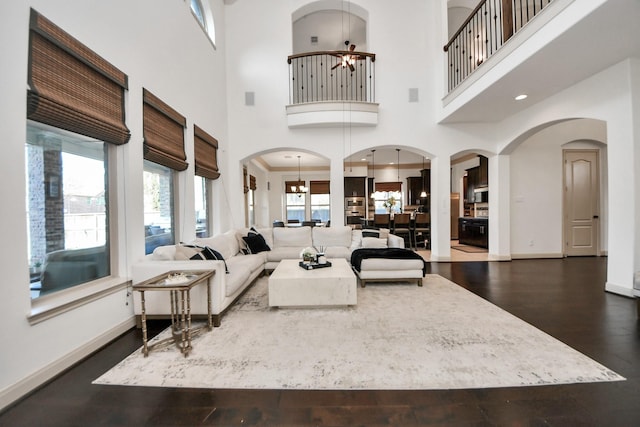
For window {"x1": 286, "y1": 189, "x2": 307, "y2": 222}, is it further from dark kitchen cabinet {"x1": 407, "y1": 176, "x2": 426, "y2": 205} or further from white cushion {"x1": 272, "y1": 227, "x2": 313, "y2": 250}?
white cushion {"x1": 272, "y1": 227, "x2": 313, "y2": 250}

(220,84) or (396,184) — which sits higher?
(220,84)

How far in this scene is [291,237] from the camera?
230 inches

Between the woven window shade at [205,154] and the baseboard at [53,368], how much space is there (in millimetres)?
2917

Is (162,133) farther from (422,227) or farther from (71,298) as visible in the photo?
(422,227)

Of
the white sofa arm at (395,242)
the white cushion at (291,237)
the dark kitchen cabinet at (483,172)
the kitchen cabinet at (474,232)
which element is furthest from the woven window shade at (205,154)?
the dark kitchen cabinet at (483,172)

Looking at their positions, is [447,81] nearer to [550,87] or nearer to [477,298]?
[550,87]

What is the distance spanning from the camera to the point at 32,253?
218cm

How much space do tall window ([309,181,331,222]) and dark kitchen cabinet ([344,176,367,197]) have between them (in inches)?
39.0

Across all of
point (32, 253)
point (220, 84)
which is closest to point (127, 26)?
point (32, 253)

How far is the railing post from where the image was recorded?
4355mm

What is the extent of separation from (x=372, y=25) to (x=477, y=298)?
6.08 meters

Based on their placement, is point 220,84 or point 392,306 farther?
point 220,84

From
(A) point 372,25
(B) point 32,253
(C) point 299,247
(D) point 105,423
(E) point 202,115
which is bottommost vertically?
(D) point 105,423

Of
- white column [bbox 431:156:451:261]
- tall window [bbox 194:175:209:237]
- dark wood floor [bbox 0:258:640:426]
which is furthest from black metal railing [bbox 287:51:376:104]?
dark wood floor [bbox 0:258:640:426]
